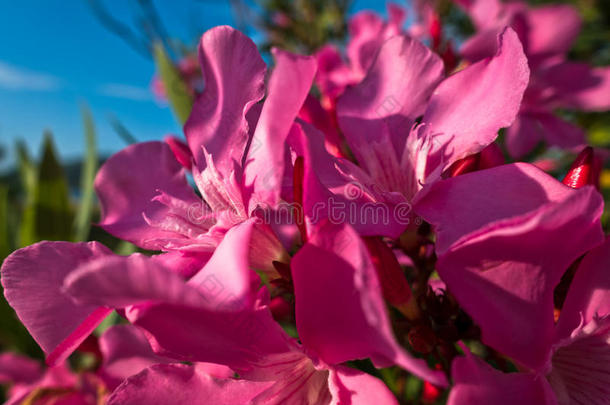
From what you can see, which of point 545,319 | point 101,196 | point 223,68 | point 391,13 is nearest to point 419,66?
point 223,68

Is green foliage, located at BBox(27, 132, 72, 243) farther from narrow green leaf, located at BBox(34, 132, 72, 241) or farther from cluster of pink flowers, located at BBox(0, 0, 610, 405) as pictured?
cluster of pink flowers, located at BBox(0, 0, 610, 405)

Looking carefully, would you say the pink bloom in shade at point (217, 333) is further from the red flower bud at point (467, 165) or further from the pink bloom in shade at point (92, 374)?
the red flower bud at point (467, 165)

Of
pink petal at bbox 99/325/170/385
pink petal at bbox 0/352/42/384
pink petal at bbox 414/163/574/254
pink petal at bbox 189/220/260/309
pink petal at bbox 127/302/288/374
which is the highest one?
pink petal at bbox 189/220/260/309

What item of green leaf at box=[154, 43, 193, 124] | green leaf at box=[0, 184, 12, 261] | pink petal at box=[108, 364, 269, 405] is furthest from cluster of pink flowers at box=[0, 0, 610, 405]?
green leaf at box=[0, 184, 12, 261]

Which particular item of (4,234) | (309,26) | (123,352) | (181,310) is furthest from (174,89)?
(309,26)

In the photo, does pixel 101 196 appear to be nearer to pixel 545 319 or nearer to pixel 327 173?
pixel 327 173

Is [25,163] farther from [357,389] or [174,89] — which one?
[357,389]
